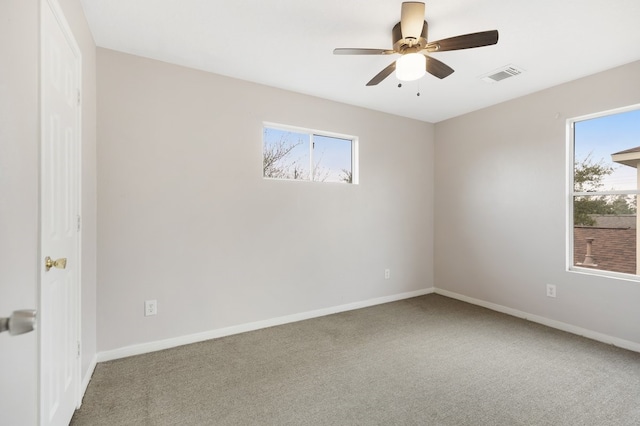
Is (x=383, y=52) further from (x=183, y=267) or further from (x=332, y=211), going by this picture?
(x=183, y=267)

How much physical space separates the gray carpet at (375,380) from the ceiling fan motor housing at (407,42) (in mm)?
2407

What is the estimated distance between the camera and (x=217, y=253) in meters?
2.97

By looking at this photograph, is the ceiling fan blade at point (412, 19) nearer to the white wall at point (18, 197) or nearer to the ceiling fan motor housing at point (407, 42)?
the ceiling fan motor housing at point (407, 42)

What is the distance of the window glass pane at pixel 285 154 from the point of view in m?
3.39

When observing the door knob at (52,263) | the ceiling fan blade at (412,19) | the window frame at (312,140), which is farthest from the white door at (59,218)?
the ceiling fan blade at (412,19)

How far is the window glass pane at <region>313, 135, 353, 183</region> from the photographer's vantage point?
12.2 ft

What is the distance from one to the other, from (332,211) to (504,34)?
2324mm

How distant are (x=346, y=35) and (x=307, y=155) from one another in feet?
4.94

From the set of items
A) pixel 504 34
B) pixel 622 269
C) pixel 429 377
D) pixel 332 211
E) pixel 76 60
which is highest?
pixel 504 34

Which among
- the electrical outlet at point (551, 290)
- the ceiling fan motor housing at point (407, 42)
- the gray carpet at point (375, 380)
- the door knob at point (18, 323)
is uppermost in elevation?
the ceiling fan motor housing at point (407, 42)

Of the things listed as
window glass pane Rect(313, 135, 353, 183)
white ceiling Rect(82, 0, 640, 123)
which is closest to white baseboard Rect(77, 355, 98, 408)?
white ceiling Rect(82, 0, 640, 123)

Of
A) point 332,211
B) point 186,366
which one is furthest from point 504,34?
point 186,366

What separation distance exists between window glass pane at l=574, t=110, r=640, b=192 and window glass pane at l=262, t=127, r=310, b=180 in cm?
297

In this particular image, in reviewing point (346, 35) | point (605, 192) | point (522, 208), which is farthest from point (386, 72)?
point (605, 192)
